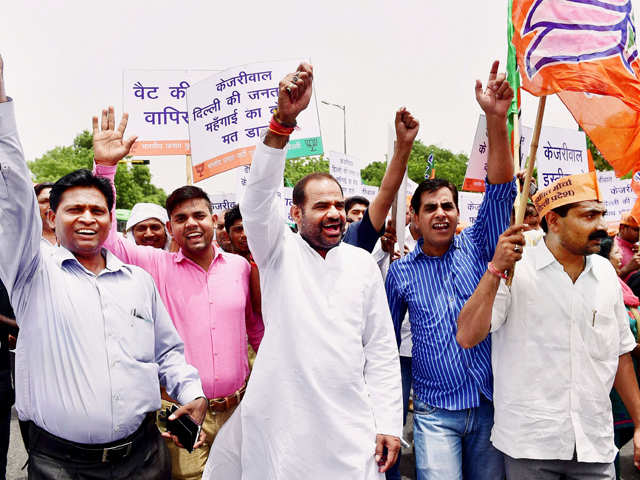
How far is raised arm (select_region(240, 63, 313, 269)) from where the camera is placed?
2139 millimetres

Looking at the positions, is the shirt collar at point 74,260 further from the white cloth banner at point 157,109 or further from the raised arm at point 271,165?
the white cloth banner at point 157,109

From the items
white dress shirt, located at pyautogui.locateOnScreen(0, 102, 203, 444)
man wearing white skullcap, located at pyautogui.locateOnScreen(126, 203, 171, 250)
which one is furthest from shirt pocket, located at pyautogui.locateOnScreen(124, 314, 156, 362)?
man wearing white skullcap, located at pyautogui.locateOnScreen(126, 203, 171, 250)

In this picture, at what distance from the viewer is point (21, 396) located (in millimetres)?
2182

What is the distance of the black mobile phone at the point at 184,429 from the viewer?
7.70 feet

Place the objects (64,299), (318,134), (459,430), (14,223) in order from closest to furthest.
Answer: (14,223)
(64,299)
(459,430)
(318,134)

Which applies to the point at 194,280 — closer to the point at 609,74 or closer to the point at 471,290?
the point at 471,290

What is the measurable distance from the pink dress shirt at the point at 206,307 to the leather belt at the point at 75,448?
767 mm

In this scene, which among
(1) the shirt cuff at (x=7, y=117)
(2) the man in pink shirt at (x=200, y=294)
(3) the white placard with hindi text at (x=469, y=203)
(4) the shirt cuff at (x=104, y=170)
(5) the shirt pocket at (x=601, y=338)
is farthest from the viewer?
(3) the white placard with hindi text at (x=469, y=203)

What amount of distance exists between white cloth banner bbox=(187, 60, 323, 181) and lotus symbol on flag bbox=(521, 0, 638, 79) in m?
3.13

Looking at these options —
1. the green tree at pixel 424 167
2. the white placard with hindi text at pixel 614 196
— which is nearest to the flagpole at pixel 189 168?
the white placard with hindi text at pixel 614 196

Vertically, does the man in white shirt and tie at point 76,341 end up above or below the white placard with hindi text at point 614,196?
below

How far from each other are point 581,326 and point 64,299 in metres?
2.33

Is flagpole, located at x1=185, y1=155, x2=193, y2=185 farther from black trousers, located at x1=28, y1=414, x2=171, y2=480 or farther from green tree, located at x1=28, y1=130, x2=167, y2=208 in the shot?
green tree, located at x1=28, y1=130, x2=167, y2=208

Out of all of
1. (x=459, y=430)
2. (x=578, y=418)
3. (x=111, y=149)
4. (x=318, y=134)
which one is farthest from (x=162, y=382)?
(x=318, y=134)
